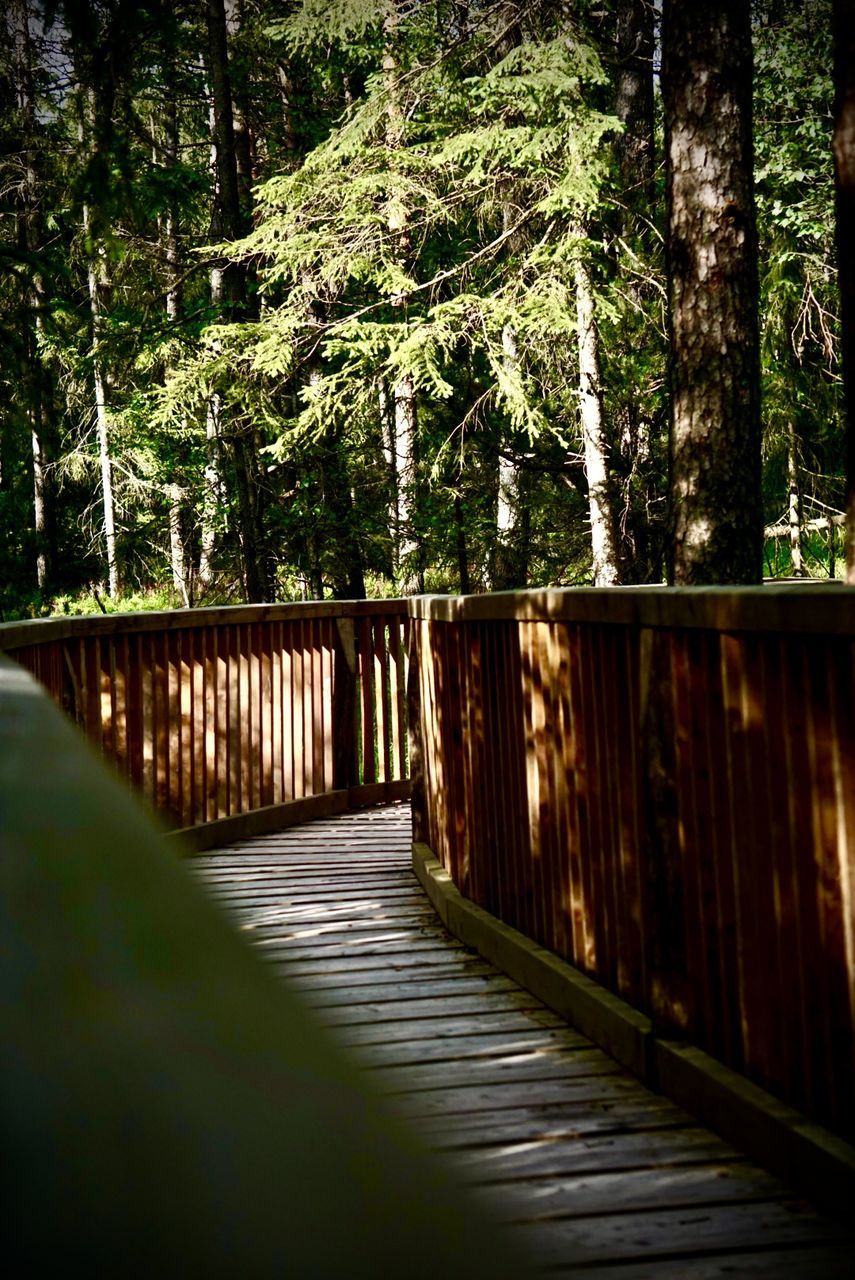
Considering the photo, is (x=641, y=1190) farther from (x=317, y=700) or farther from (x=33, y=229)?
(x=33, y=229)

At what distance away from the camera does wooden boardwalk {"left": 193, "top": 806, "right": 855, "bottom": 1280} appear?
2566 mm

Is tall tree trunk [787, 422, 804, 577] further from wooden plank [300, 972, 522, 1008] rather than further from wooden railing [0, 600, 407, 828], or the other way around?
wooden plank [300, 972, 522, 1008]

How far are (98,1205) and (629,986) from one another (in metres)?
3.69

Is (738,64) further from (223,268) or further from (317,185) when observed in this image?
(223,268)

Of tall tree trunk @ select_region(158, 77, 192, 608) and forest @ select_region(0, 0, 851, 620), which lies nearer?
forest @ select_region(0, 0, 851, 620)

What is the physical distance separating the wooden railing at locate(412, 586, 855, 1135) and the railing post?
3988mm

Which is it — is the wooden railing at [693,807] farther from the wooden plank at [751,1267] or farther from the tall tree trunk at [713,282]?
the tall tree trunk at [713,282]

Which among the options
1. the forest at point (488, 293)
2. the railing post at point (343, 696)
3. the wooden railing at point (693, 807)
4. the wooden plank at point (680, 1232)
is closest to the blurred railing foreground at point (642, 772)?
the wooden railing at point (693, 807)

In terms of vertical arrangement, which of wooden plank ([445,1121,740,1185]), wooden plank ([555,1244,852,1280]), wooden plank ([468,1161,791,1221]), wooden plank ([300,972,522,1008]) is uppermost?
wooden plank ([555,1244,852,1280])

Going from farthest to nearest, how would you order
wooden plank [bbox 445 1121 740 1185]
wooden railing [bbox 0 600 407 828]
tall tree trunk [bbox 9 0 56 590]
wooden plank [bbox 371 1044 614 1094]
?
1. tall tree trunk [bbox 9 0 56 590]
2. wooden railing [bbox 0 600 407 828]
3. wooden plank [bbox 371 1044 614 1094]
4. wooden plank [bbox 445 1121 740 1185]

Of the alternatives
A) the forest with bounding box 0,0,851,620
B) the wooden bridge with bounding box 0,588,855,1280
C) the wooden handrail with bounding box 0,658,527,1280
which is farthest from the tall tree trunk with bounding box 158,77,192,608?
the wooden handrail with bounding box 0,658,527,1280

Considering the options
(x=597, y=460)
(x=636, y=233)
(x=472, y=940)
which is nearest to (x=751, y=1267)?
(x=472, y=940)

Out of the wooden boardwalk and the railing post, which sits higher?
the railing post

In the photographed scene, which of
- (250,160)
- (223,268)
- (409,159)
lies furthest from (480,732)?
(250,160)
